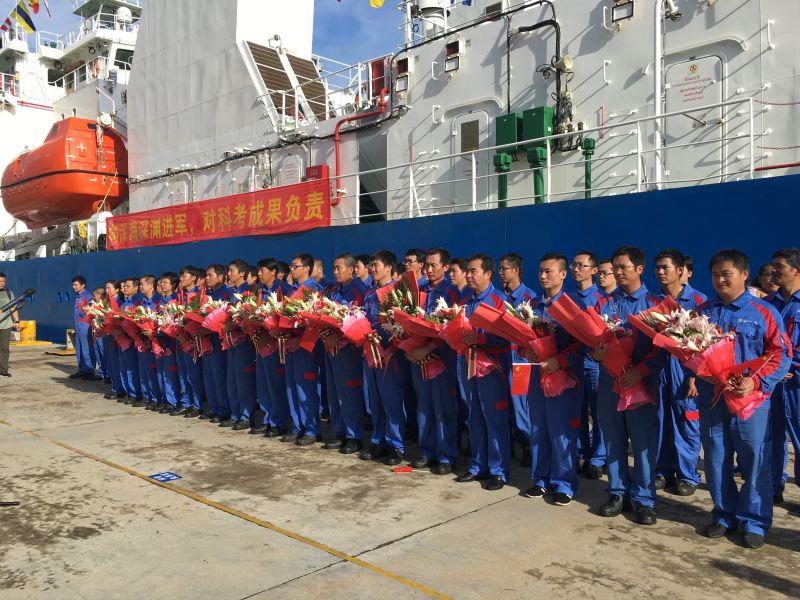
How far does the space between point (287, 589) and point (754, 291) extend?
3503 mm

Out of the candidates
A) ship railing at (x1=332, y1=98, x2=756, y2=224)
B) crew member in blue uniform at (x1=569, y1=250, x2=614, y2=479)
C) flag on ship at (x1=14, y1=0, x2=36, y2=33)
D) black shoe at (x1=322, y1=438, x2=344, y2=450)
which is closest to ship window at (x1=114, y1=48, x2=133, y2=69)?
flag on ship at (x1=14, y1=0, x2=36, y2=33)

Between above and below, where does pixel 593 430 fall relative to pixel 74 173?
below

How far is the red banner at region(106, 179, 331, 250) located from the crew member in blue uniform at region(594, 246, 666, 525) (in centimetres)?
642

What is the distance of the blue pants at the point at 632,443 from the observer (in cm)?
375

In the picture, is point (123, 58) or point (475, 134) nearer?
point (475, 134)

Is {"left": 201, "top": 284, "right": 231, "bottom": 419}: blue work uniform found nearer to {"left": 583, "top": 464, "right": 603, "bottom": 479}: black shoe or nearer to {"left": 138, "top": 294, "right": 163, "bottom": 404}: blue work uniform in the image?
{"left": 138, "top": 294, "right": 163, "bottom": 404}: blue work uniform

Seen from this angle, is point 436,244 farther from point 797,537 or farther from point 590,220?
point 797,537

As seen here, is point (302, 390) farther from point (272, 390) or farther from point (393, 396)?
point (393, 396)

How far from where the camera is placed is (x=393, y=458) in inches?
201

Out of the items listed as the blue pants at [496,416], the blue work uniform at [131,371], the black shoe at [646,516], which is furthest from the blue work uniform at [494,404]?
the blue work uniform at [131,371]

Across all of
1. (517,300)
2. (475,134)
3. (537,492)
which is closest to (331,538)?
(537,492)

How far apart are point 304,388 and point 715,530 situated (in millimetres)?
3447

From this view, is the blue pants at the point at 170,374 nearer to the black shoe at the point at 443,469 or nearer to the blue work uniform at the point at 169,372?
the blue work uniform at the point at 169,372

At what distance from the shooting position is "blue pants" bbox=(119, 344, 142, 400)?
8.03m
